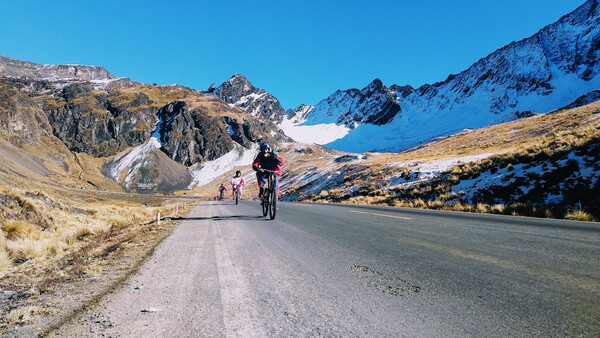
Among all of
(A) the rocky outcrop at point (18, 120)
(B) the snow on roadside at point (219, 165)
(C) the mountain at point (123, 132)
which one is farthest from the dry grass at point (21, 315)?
(A) the rocky outcrop at point (18, 120)

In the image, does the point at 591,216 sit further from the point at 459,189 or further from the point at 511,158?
the point at 511,158

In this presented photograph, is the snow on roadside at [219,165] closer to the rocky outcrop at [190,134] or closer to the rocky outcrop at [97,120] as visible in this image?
the rocky outcrop at [190,134]

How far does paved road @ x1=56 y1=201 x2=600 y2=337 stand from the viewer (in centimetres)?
231

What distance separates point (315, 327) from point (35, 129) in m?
181

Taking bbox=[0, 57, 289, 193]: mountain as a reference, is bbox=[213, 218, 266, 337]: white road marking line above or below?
below

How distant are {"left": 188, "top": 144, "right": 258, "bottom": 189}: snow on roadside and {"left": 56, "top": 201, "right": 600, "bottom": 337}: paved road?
14673 centimetres

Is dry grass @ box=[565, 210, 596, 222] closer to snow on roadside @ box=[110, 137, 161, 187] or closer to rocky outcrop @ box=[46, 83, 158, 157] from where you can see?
snow on roadside @ box=[110, 137, 161, 187]

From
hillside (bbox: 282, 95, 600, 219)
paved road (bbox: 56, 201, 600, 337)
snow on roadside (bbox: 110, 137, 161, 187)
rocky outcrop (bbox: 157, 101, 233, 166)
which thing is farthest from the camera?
rocky outcrop (bbox: 157, 101, 233, 166)

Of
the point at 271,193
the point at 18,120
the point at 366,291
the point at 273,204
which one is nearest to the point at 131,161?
the point at 18,120

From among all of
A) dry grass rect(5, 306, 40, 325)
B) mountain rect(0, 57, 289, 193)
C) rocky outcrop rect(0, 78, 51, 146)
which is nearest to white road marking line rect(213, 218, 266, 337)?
dry grass rect(5, 306, 40, 325)

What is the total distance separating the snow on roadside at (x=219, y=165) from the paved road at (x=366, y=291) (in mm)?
146728

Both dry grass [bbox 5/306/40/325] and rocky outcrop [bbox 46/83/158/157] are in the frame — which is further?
rocky outcrop [bbox 46/83/158/157]

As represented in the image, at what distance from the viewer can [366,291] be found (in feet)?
10.2

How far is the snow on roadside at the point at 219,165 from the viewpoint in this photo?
5921 inches
